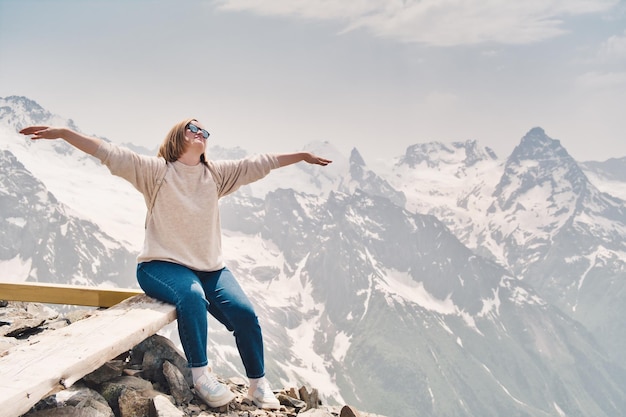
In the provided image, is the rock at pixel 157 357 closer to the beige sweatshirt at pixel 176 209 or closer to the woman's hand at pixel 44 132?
the beige sweatshirt at pixel 176 209

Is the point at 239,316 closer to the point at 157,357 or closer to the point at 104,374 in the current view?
the point at 157,357

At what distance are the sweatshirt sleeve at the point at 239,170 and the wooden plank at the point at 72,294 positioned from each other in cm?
174

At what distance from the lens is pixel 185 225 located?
6.37m

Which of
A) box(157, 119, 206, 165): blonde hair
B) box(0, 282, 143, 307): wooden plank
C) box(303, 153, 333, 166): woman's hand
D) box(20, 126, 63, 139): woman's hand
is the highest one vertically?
box(20, 126, 63, 139): woman's hand

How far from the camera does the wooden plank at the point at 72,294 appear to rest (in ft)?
23.2

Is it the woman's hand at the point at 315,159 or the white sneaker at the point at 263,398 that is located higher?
the woman's hand at the point at 315,159

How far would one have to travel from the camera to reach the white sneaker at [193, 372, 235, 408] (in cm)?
582

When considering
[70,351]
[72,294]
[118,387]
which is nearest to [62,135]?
[70,351]

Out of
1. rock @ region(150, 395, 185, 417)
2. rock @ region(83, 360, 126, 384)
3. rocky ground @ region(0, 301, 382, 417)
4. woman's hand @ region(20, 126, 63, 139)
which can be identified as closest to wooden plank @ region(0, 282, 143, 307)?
rocky ground @ region(0, 301, 382, 417)

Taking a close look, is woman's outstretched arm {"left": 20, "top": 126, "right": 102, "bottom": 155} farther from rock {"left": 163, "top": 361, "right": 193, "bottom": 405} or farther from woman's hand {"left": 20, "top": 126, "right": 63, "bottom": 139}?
rock {"left": 163, "top": 361, "right": 193, "bottom": 405}

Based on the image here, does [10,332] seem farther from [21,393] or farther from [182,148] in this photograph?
[21,393]

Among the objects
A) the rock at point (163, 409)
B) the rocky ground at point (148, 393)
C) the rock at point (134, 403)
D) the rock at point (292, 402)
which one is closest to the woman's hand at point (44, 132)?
the rocky ground at point (148, 393)

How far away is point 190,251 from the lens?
6.41 m

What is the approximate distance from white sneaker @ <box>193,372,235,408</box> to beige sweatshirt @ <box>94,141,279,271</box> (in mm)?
1290
